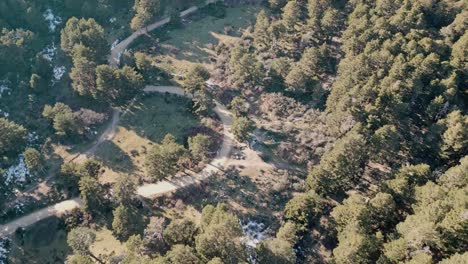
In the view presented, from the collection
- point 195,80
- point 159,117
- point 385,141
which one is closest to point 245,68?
point 195,80

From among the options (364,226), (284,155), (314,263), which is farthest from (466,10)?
(314,263)

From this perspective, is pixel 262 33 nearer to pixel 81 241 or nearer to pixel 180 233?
pixel 180 233

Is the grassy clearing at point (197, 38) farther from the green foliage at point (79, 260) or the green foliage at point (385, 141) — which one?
the green foliage at point (79, 260)

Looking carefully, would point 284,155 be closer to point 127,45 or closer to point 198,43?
point 198,43

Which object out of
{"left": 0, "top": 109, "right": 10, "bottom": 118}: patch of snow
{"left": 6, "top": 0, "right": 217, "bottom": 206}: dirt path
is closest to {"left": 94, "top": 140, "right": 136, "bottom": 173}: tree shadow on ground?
{"left": 6, "top": 0, "right": 217, "bottom": 206}: dirt path

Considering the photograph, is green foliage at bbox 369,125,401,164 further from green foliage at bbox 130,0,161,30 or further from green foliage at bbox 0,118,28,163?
green foliage at bbox 0,118,28,163

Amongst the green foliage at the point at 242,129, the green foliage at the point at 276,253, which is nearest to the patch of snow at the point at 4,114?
the green foliage at the point at 242,129
